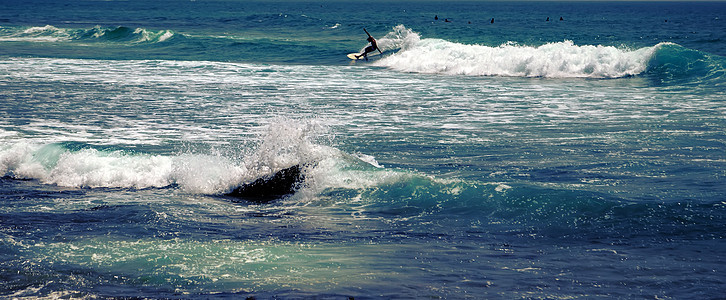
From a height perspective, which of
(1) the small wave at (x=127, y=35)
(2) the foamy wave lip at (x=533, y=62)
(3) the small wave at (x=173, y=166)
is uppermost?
(3) the small wave at (x=173, y=166)

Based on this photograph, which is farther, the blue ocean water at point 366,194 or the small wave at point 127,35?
the small wave at point 127,35

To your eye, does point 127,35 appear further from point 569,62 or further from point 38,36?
point 569,62

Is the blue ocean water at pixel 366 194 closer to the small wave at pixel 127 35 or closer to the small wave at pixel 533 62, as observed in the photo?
the small wave at pixel 533 62

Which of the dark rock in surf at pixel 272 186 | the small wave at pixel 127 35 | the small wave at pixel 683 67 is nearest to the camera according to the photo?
the dark rock in surf at pixel 272 186

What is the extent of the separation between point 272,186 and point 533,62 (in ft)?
65.5

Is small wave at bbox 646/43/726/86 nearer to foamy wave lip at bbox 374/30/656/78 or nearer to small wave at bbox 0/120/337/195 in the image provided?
foamy wave lip at bbox 374/30/656/78

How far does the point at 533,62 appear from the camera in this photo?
2728 centimetres

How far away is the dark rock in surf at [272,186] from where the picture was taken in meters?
9.17

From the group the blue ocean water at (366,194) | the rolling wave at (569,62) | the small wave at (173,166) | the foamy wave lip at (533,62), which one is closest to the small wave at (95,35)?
the foamy wave lip at (533,62)

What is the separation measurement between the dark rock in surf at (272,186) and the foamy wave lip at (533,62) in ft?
61.5

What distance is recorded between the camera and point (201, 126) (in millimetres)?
14266

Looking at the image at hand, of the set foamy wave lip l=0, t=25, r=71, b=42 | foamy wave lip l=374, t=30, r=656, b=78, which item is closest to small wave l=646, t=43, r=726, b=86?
foamy wave lip l=374, t=30, r=656, b=78

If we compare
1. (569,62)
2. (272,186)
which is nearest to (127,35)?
(569,62)

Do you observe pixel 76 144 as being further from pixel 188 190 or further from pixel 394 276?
pixel 394 276
